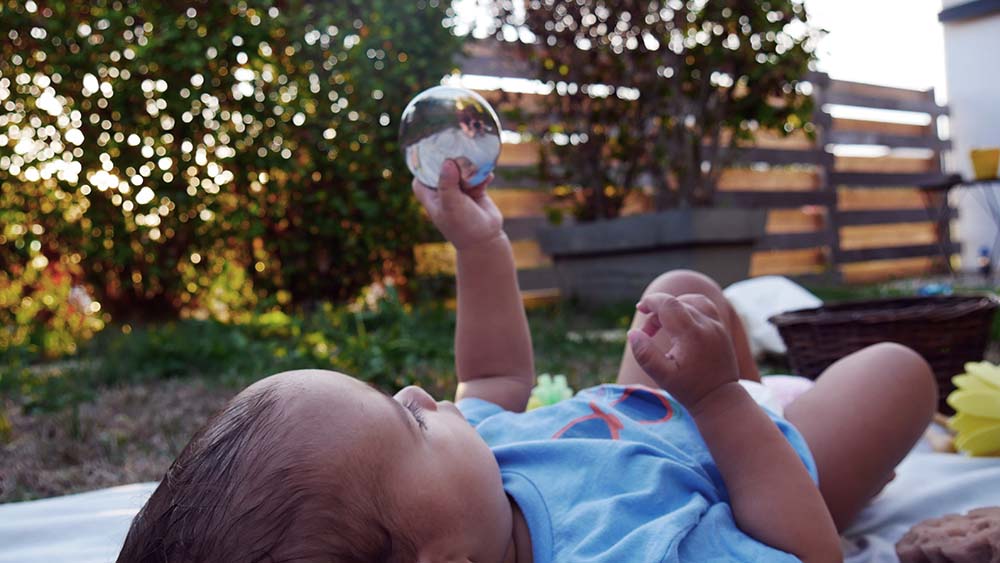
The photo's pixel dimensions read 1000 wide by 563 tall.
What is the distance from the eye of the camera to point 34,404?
2535mm

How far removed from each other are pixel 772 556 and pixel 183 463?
28.0 inches

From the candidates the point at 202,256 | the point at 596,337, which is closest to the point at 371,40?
the point at 202,256

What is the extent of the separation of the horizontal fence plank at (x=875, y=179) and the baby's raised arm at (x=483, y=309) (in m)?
6.78

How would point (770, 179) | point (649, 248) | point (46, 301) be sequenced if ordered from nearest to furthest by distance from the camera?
point (46, 301) → point (649, 248) → point (770, 179)

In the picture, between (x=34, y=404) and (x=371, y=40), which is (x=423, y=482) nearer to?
(x=34, y=404)

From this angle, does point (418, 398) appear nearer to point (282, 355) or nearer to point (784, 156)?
point (282, 355)

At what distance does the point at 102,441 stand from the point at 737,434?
163 cm

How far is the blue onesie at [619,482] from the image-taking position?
41.4 inches

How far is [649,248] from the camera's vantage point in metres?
4.80

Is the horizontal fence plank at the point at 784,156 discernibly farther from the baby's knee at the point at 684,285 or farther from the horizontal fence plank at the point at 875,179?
the baby's knee at the point at 684,285

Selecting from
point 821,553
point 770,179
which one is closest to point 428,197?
point 821,553

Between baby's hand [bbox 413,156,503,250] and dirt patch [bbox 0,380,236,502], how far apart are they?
0.88 meters

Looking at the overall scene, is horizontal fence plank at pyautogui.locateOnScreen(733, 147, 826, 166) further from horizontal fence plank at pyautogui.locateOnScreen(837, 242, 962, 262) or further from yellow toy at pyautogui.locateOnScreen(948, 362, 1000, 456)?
yellow toy at pyautogui.locateOnScreen(948, 362, 1000, 456)

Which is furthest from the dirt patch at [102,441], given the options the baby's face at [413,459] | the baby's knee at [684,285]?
the baby's knee at [684,285]
